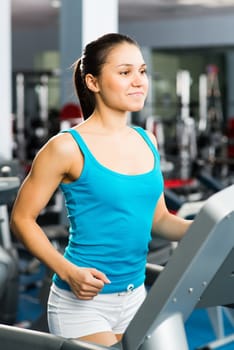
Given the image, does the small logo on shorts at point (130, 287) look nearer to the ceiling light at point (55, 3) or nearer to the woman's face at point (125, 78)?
the woman's face at point (125, 78)

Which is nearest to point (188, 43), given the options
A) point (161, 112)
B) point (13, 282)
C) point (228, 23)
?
point (228, 23)

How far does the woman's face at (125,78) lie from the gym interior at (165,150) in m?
0.40

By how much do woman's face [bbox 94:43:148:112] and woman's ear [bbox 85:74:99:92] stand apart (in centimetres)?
3

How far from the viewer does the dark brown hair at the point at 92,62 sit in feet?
5.12

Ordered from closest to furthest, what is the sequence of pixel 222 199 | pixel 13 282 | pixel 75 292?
pixel 222 199, pixel 75 292, pixel 13 282

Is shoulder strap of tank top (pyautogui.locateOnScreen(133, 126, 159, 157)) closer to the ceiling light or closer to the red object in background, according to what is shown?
the red object in background

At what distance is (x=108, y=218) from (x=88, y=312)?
0.66 feet

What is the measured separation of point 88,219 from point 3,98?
3.26 metres

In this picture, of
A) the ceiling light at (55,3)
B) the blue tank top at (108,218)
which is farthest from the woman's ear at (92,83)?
the ceiling light at (55,3)

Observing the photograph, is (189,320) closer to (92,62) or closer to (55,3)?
(92,62)

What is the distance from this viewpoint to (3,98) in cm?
468

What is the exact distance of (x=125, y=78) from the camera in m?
1.53

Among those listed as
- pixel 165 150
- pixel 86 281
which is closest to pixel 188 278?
pixel 86 281

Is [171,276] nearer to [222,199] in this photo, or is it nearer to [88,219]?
[222,199]
